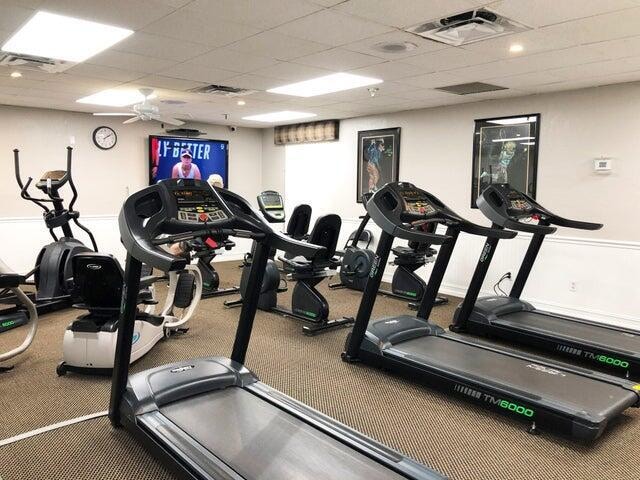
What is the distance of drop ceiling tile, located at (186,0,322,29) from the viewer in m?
2.85

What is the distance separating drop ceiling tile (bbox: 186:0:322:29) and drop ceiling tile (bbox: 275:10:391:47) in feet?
0.31

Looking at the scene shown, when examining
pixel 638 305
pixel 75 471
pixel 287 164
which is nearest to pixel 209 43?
pixel 75 471

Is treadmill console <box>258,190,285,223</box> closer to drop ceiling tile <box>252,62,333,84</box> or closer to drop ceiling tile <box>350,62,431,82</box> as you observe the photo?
drop ceiling tile <box>252,62,333,84</box>

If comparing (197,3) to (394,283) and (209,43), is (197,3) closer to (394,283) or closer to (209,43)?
(209,43)

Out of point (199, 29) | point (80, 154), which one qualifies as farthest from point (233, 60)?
point (80, 154)

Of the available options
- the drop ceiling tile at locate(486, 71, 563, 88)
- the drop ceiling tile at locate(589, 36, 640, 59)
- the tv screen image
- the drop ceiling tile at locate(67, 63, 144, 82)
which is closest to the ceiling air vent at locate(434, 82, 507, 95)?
the drop ceiling tile at locate(486, 71, 563, 88)

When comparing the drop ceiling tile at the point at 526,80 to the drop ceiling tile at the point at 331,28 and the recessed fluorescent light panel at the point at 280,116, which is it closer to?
the drop ceiling tile at the point at 331,28

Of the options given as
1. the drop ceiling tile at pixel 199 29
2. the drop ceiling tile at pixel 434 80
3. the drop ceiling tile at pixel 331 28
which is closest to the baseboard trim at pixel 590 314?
the drop ceiling tile at pixel 434 80

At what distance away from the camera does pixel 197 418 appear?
8.70 ft

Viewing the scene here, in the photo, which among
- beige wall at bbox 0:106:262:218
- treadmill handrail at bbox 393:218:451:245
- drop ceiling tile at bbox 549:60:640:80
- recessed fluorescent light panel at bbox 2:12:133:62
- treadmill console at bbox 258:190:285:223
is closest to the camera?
recessed fluorescent light panel at bbox 2:12:133:62

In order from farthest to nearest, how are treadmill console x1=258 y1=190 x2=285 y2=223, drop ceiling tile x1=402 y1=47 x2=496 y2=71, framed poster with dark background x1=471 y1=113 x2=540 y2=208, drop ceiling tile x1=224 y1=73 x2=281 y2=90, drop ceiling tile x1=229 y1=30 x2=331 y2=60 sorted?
treadmill console x1=258 y1=190 x2=285 y2=223 → framed poster with dark background x1=471 y1=113 x2=540 y2=208 → drop ceiling tile x1=224 y1=73 x2=281 y2=90 → drop ceiling tile x1=402 y1=47 x2=496 y2=71 → drop ceiling tile x1=229 y1=30 x2=331 y2=60

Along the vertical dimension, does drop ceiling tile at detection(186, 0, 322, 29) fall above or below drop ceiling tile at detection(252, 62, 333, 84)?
below

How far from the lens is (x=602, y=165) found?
530 cm

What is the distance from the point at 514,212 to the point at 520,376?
170cm
